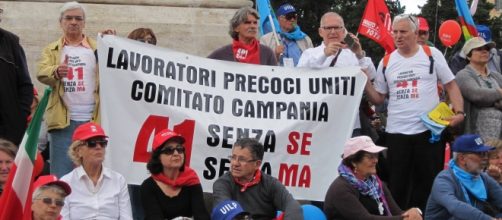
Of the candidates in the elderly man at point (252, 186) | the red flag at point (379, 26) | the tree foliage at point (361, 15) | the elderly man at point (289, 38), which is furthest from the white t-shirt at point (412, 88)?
the tree foliage at point (361, 15)

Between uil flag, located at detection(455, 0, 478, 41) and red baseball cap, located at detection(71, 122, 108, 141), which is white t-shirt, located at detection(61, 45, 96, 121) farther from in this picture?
uil flag, located at detection(455, 0, 478, 41)

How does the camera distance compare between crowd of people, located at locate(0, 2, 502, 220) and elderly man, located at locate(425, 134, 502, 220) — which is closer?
crowd of people, located at locate(0, 2, 502, 220)

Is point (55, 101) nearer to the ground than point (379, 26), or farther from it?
nearer to the ground

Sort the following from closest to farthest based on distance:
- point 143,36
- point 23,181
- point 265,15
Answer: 1. point 23,181
2. point 143,36
3. point 265,15

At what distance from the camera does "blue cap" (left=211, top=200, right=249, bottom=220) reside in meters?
7.84

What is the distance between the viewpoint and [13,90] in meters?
8.72

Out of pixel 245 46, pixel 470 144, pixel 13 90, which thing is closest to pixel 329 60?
pixel 245 46

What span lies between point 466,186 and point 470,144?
329 mm

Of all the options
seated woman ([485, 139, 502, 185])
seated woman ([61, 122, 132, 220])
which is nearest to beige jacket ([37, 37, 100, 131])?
seated woman ([61, 122, 132, 220])

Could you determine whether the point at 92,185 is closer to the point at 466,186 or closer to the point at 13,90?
the point at 13,90

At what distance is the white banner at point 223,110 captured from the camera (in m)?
9.09

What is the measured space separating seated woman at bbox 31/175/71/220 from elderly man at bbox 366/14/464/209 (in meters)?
3.39

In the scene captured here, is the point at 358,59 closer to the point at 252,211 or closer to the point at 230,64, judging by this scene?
the point at 230,64

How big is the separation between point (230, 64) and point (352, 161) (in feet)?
4.55
